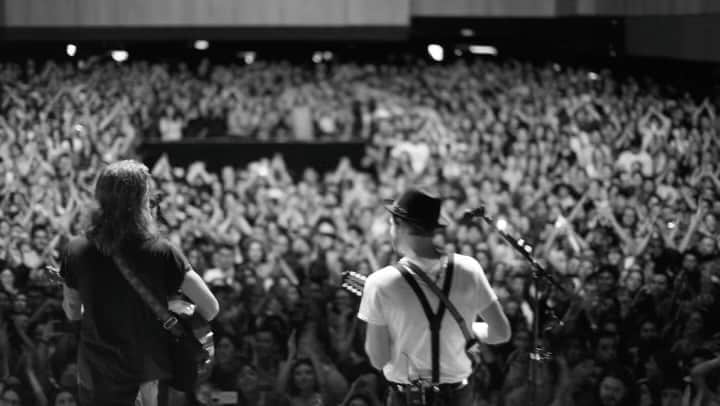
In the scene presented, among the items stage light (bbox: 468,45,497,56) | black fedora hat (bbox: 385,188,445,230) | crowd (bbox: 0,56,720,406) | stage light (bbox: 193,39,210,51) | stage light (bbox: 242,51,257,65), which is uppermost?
stage light (bbox: 193,39,210,51)

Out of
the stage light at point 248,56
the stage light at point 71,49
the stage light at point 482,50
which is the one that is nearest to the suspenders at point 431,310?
the stage light at point 71,49

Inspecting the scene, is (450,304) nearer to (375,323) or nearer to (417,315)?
(417,315)

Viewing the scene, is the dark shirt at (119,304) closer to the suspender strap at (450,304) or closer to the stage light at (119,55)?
the suspender strap at (450,304)

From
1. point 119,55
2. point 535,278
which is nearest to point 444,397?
point 535,278

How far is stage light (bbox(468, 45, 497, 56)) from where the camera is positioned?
23.7m

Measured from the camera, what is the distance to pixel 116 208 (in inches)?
149

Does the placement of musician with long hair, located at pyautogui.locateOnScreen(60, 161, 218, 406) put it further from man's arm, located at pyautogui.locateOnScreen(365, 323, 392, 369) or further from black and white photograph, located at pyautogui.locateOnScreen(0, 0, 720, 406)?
man's arm, located at pyautogui.locateOnScreen(365, 323, 392, 369)

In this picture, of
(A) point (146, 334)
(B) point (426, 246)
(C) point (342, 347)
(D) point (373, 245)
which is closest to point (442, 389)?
(B) point (426, 246)

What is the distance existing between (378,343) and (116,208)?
92 cm

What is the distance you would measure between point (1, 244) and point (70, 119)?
271 inches

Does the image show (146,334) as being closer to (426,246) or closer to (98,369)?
(98,369)

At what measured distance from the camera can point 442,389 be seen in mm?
3795

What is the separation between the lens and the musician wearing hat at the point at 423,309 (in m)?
3.69

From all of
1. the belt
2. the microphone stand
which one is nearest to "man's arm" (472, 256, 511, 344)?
the belt
